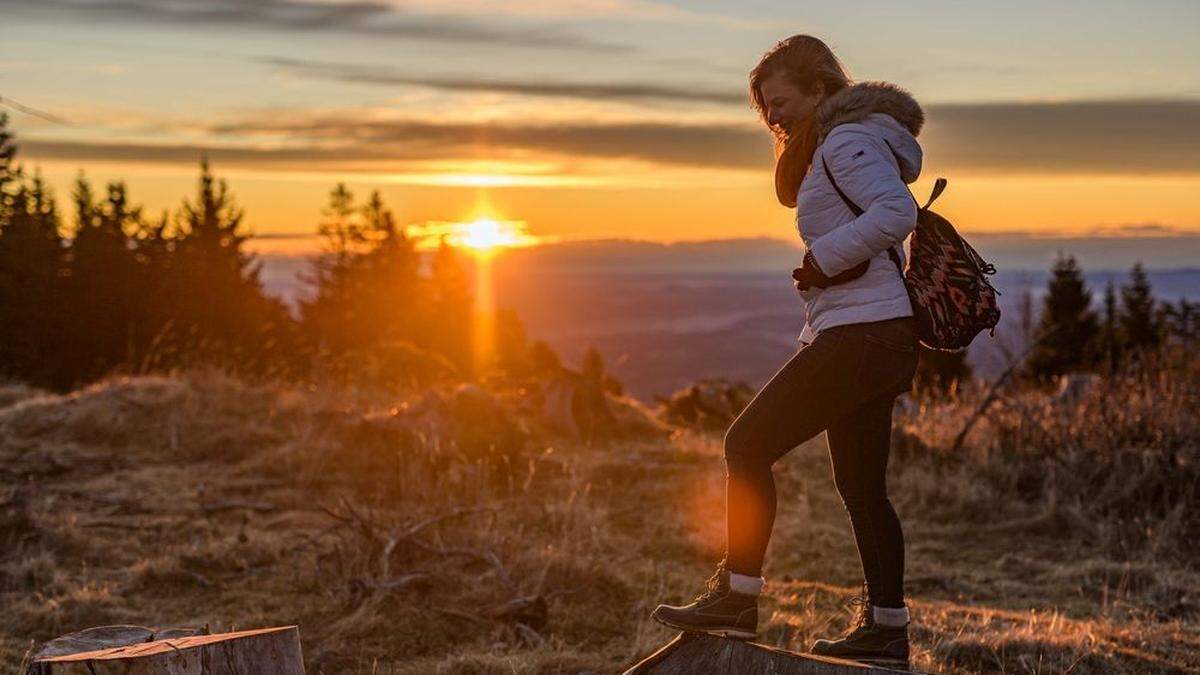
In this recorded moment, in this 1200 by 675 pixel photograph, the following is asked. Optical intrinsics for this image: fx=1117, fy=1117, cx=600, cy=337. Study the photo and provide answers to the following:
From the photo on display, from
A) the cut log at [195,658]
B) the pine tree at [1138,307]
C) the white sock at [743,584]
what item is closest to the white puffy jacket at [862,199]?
the white sock at [743,584]

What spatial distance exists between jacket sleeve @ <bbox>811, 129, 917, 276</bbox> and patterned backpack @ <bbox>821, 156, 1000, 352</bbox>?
0.07 metres

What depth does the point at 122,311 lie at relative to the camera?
4719 cm

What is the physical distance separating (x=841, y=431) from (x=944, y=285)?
0.60 metres

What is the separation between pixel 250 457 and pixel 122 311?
130 ft

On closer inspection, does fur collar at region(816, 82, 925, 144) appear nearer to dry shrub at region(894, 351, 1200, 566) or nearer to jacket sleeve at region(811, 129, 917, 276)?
jacket sleeve at region(811, 129, 917, 276)

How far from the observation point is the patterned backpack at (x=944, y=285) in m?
3.65

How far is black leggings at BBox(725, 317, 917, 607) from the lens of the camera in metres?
3.66

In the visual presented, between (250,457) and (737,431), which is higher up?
(737,431)

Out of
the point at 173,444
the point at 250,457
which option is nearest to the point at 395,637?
the point at 250,457

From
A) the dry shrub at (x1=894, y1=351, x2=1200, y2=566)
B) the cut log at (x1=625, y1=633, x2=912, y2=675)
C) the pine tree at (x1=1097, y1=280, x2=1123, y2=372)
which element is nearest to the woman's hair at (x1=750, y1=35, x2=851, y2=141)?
the cut log at (x1=625, y1=633, x2=912, y2=675)

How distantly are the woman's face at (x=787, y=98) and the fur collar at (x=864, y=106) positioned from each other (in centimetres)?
6

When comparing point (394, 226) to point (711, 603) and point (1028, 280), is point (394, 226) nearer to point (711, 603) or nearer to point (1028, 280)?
point (1028, 280)

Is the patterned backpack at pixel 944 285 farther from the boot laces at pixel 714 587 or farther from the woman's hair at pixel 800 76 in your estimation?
the boot laces at pixel 714 587

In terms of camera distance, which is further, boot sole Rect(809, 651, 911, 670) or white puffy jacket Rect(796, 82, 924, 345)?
boot sole Rect(809, 651, 911, 670)
